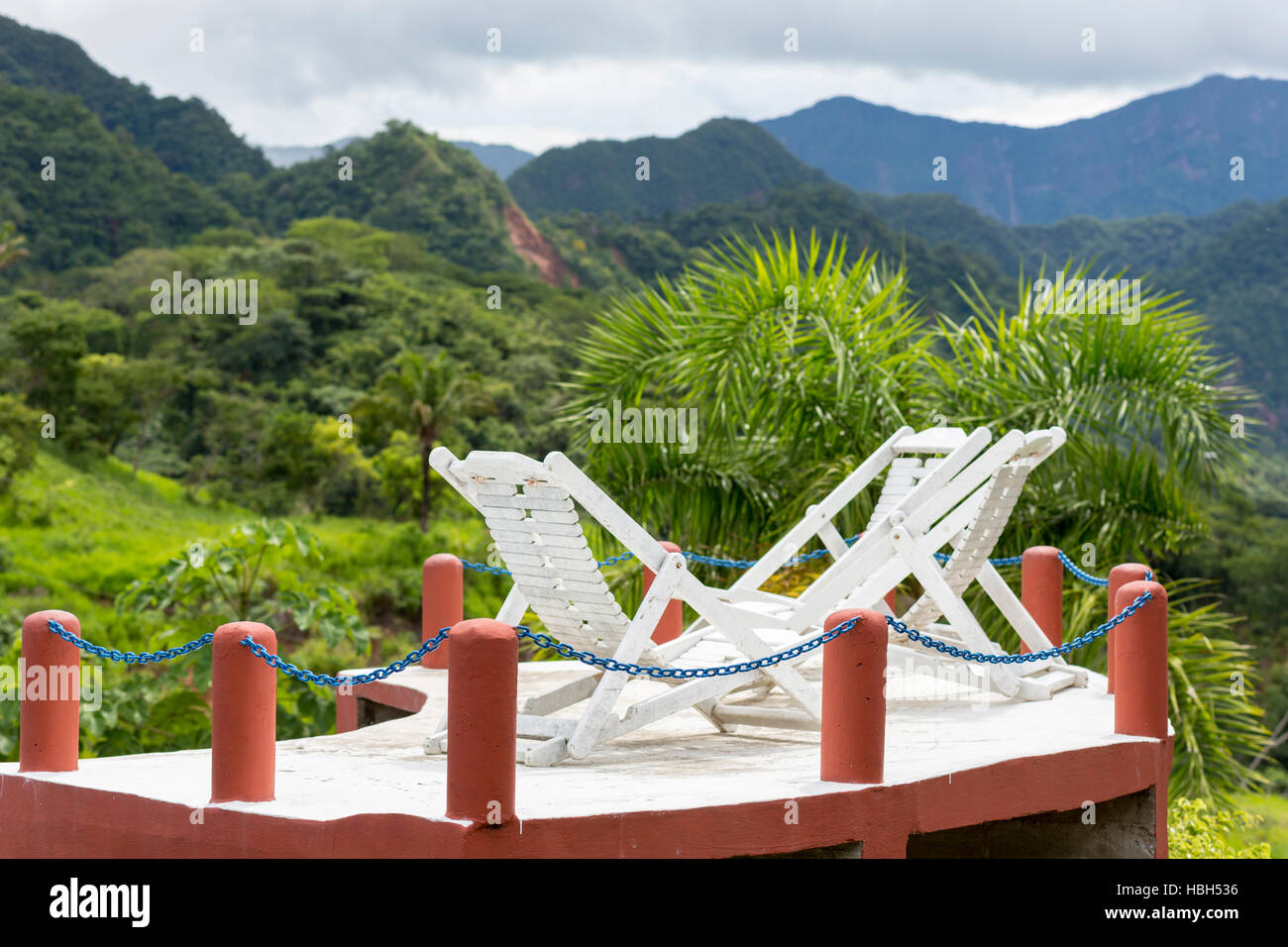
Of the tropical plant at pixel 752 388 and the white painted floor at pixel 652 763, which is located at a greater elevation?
the tropical plant at pixel 752 388

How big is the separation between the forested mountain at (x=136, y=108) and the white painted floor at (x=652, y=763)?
7145 cm

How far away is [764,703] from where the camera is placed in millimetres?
5742

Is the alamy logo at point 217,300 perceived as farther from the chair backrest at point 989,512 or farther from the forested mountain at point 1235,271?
the chair backrest at point 989,512

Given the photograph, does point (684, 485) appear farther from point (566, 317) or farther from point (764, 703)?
point (566, 317)

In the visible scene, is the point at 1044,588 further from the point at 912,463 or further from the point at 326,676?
the point at 326,676

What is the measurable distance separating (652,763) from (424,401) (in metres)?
28.5

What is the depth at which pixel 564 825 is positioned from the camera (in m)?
3.60

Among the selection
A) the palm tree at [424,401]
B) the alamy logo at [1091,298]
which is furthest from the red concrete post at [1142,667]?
the palm tree at [424,401]

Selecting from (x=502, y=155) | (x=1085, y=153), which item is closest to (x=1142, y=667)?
(x=1085, y=153)

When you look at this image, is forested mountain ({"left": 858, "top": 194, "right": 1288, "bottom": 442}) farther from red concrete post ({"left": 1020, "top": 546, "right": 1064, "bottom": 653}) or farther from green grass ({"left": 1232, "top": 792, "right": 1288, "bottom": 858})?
red concrete post ({"left": 1020, "top": 546, "right": 1064, "bottom": 653})

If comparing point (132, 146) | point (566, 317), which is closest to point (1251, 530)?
point (566, 317)

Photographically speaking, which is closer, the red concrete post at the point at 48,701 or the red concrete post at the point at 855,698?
the red concrete post at the point at 855,698

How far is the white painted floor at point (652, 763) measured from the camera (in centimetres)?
388

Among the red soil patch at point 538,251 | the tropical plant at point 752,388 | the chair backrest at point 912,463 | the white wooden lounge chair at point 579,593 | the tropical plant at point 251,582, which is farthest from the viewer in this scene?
the red soil patch at point 538,251
